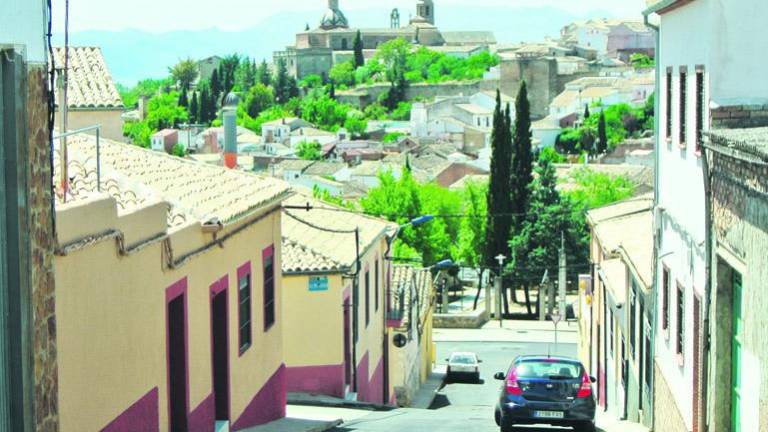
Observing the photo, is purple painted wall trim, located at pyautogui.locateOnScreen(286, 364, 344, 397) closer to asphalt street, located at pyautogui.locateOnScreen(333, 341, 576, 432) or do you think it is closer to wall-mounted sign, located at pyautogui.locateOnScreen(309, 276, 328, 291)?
asphalt street, located at pyautogui.locateOnScreen(333, 341, 576, 432)

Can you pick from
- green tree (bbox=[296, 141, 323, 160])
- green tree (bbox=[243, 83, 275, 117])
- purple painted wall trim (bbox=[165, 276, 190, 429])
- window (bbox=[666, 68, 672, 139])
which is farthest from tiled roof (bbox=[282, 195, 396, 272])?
green tree (bbox=[243, 83, 275, 117])

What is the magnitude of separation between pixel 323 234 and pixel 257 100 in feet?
515

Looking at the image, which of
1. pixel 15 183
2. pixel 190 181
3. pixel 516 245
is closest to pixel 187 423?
pixel 190 181

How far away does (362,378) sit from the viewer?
25938 millimetres

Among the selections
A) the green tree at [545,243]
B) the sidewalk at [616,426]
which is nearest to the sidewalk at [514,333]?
the green tree at [545,243]

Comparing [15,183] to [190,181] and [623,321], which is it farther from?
[623,321]

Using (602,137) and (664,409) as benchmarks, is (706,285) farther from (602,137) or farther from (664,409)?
(602,137)

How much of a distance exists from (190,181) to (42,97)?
22.7 ft

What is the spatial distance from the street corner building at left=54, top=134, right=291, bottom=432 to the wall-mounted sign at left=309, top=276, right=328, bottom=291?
10.2ft

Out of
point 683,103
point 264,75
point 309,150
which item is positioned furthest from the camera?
point 264,75

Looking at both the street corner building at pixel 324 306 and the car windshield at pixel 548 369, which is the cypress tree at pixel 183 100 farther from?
A: the car windshield at pixel 548 369

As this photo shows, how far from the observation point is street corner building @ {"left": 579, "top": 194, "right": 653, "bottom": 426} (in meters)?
19.1

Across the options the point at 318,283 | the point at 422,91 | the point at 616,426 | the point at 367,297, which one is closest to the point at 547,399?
the point at 616,426

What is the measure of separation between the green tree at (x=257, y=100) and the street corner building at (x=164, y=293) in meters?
161
